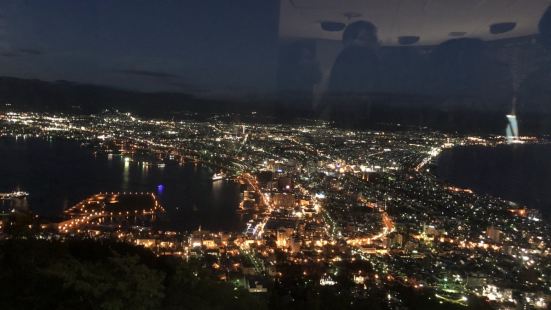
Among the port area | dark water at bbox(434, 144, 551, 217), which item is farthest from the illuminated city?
dark water at bbox(434, 144, 551, 217)

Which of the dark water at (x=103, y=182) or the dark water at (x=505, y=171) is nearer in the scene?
the dark water at (x=505, y=171)

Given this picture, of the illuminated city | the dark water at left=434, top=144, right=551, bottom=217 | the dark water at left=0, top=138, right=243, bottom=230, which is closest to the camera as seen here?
the illuminated city

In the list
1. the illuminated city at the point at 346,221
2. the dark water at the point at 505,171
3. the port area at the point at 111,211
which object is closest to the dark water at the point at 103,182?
the port area at the point at 111,211

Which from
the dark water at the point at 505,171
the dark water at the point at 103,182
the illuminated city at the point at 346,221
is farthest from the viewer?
the dark water at the point at 103,182

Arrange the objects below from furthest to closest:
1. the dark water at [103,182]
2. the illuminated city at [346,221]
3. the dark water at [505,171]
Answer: the dark water at [103,182]
the dark water at [505,171]
the illuminated city at [346,221]

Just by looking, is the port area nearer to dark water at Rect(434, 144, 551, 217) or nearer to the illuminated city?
the illuminated city

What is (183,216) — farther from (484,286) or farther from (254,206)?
(484,286)

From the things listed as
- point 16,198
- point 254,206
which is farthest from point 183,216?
point 16,198

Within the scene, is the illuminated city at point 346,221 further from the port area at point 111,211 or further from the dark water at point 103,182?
the dark water at point 103,182
